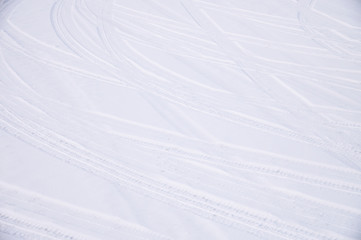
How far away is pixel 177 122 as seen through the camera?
2.10 meters

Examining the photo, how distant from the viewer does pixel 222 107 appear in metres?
2.21

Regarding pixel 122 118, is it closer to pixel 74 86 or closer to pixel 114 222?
pixel 74 86

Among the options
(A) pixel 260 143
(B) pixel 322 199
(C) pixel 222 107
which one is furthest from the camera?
(C) pixel 222 107

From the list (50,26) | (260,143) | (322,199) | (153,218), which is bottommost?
(322,199)

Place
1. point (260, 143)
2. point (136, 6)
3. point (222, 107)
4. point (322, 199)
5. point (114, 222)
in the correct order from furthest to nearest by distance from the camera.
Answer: point (136, 6) < point (222, 107) < point (260, 143) < point (322, 199) < point (114, 222)

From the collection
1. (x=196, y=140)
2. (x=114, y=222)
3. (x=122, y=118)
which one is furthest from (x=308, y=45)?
(x=114, y=222)

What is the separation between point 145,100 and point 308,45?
1.39m

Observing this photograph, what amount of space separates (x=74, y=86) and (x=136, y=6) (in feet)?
3.85

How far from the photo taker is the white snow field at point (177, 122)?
1645 mm

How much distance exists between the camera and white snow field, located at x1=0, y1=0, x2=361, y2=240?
1.64 meters

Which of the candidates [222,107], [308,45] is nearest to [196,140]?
[222,107]

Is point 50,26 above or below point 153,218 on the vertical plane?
above

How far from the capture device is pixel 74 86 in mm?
2287

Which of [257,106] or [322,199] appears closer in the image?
[322,199]
